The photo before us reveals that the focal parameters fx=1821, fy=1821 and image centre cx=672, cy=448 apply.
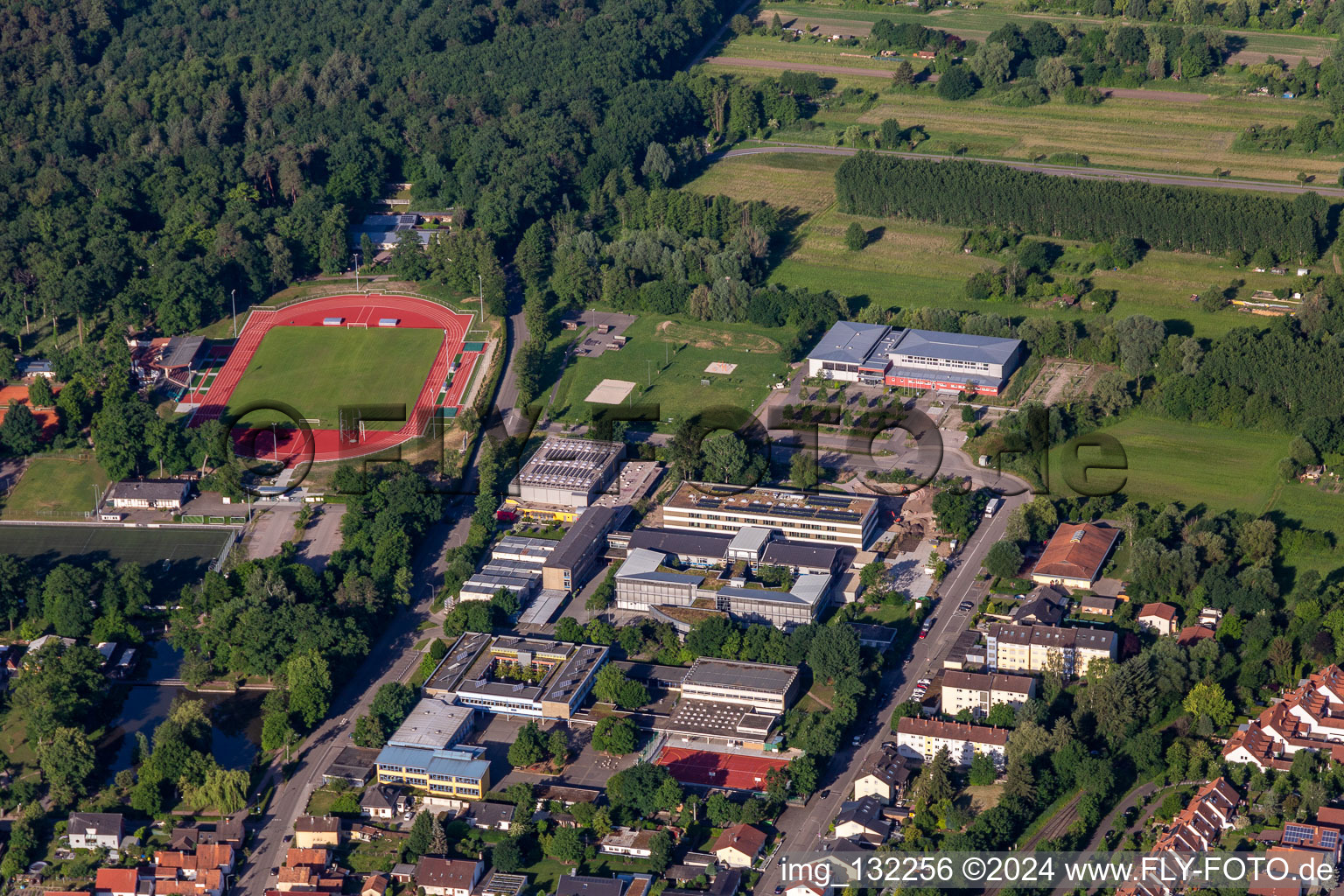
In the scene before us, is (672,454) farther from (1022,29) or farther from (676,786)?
(1022,29)

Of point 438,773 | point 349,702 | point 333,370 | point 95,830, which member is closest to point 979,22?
point 333,370

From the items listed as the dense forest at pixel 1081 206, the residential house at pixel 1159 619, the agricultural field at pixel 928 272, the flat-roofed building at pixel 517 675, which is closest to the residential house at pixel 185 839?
the flat-roofed building at pixel 517 675

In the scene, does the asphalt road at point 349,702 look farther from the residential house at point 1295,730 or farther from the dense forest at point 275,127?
the residential house at point 1295,730

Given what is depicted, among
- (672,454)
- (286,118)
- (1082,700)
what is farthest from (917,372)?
(286,118)

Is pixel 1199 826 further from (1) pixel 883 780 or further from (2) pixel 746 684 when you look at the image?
(2) pixel 746 684

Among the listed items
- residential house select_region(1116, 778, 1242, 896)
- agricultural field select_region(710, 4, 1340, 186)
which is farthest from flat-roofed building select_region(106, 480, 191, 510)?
agricultural field select_region(710, 4, 1340, 186)

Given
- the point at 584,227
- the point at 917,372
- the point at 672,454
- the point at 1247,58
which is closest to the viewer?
the point at 672,454

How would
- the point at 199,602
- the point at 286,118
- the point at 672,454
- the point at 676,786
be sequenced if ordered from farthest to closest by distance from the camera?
the point at 286,118 → the point at 672,454 → the point at 199,602 → the point at 676,786
